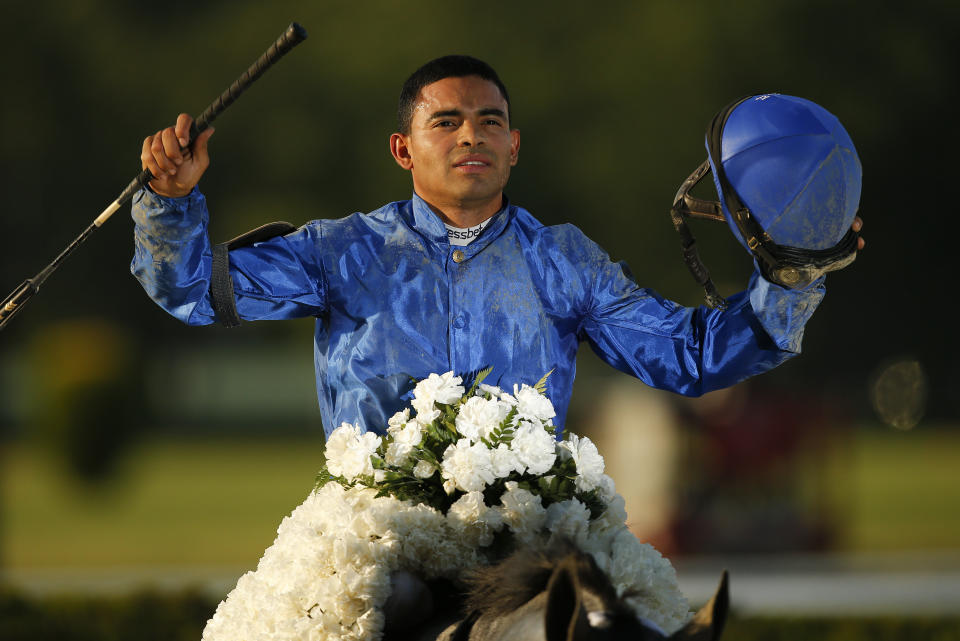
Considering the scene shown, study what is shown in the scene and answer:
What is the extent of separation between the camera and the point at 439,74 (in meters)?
2.97

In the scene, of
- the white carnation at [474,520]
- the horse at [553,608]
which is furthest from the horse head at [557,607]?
the white carnation at [474,520]

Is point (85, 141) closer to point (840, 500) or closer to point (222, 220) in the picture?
point (222, 220)

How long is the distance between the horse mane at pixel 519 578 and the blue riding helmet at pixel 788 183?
2.79ft

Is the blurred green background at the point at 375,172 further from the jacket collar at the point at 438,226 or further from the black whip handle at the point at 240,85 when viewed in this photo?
the black whip handle at the point at 240,85

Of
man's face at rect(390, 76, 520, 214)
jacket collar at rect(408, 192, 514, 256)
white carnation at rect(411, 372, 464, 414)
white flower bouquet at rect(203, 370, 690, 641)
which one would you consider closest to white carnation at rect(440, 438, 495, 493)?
white flower bouquet at rect(203, 370, 690, 641)

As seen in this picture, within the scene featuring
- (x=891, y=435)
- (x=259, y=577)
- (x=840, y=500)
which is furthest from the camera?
(x=891, y=435)

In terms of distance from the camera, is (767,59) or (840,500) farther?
(767,59)

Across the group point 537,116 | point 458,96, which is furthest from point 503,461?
point 537,116

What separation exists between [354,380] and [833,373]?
68.6 feet

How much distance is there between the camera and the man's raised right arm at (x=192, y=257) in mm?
2701

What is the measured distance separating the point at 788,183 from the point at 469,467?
861mm

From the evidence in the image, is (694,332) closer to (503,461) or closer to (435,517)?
(503,461)

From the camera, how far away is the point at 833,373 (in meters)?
22.7

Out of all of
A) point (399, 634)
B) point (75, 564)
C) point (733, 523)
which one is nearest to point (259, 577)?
point (399, 634)
